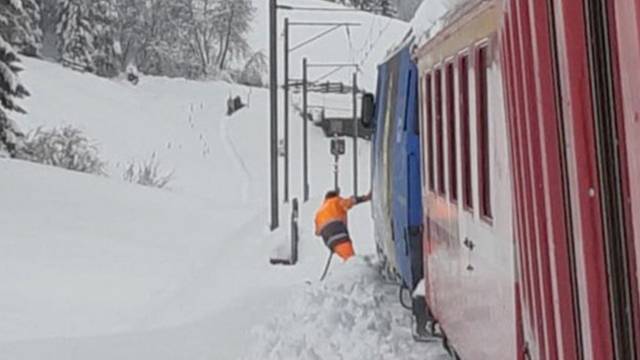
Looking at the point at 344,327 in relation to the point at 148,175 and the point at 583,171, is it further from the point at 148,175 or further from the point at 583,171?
the point at 148,175

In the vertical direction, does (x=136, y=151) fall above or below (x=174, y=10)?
below

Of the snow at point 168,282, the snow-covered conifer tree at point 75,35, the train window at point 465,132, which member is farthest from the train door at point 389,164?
the snow-covered conifer tree at point 75,35

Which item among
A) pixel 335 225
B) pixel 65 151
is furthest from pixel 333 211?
pixel 65 151

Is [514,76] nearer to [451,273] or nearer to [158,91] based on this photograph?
[451,273]

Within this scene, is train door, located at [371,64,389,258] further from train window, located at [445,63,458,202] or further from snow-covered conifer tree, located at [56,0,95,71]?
snow-covered conifer tree, located at [56,0,95,71]

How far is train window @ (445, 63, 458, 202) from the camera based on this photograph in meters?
6.28

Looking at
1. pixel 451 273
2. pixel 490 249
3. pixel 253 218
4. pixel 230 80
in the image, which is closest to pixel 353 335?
pixel 451 273

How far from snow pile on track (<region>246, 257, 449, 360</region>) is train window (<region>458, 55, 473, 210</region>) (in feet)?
11.2

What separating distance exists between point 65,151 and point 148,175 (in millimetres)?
2778

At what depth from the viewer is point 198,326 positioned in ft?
35.8

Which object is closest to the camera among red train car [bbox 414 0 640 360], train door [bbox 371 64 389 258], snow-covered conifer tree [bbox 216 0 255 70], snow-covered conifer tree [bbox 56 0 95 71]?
red train car [bbox 414 0 640 360]

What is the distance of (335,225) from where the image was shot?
1466 cm

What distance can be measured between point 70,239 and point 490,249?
14.1 meters

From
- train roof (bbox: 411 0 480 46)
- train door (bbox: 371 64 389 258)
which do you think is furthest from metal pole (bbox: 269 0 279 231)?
train roof (bbox: 411 0 480 46)
